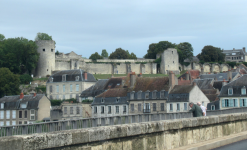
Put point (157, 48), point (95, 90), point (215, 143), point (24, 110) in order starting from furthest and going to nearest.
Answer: point (157, 48) < point (95, 90) < point (24, 110) < point (215, 143)

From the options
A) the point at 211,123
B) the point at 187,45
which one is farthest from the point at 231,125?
the point at 187,45

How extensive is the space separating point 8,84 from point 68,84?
9.60 meters

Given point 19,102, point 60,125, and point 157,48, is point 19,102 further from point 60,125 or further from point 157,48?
point 157,48

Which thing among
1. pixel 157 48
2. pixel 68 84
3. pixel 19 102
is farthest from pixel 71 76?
pixel 157 48

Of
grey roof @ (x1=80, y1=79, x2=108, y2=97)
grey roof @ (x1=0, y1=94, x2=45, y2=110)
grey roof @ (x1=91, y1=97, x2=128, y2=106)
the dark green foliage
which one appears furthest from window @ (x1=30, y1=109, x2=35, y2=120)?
the dark green foliage

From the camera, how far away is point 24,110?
4119cm

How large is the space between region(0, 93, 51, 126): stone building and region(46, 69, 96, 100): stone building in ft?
26.0

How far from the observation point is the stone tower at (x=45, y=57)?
6750 centimetres

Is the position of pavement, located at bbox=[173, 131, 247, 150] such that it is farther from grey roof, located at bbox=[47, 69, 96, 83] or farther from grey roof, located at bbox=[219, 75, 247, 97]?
grey roof, located at bbox=[47, 69, 96, 83]

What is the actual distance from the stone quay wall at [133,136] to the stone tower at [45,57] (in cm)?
5966

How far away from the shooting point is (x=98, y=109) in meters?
38.5

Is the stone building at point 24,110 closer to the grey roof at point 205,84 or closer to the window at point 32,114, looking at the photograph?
the window at point 32,114

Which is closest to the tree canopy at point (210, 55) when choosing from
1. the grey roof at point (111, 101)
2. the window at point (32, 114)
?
the grey roof at point (111, 101)

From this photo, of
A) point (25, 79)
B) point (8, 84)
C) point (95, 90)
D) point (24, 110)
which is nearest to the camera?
point (24, 110)
